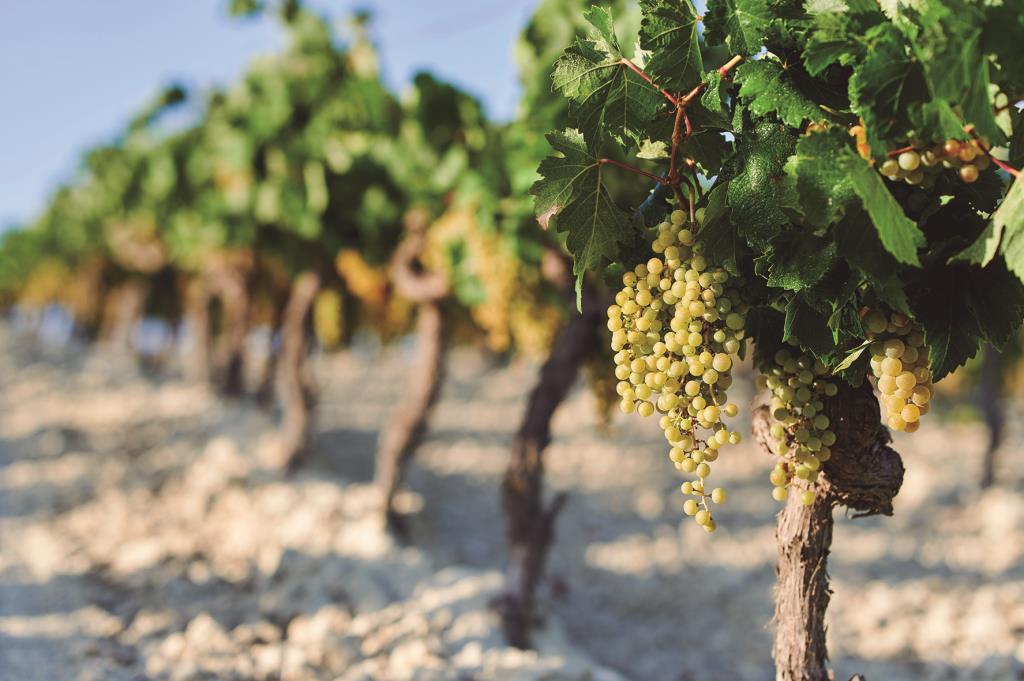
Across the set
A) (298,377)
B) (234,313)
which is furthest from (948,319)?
(234,313)

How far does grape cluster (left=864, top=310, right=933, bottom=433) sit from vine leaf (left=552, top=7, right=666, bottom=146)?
2.91 feet

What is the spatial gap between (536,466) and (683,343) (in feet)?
11.1

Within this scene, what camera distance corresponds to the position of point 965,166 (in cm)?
186

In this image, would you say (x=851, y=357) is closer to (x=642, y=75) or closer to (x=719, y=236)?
(x=719, y=236)

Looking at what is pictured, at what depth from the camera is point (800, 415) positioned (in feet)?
7.97

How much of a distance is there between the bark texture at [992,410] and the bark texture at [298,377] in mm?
8016

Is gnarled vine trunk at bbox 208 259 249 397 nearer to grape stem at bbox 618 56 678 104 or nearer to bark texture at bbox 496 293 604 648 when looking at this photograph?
bark texture at bbox 496 293 604 648

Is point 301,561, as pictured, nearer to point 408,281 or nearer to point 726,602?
point 408,281

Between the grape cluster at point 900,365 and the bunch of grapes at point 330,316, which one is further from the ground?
the bunch of grapes at point 330,316

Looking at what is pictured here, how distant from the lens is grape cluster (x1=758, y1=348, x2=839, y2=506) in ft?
7.80

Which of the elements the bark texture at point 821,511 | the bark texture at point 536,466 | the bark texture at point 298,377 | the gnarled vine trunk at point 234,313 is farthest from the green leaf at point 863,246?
the gnarled vine trunk at point 234,313

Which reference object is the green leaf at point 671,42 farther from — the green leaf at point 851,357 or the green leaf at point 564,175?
the green leaf at point 851,357

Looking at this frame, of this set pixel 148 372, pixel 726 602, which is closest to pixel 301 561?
pixel 726 602

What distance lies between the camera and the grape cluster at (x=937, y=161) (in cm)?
181
